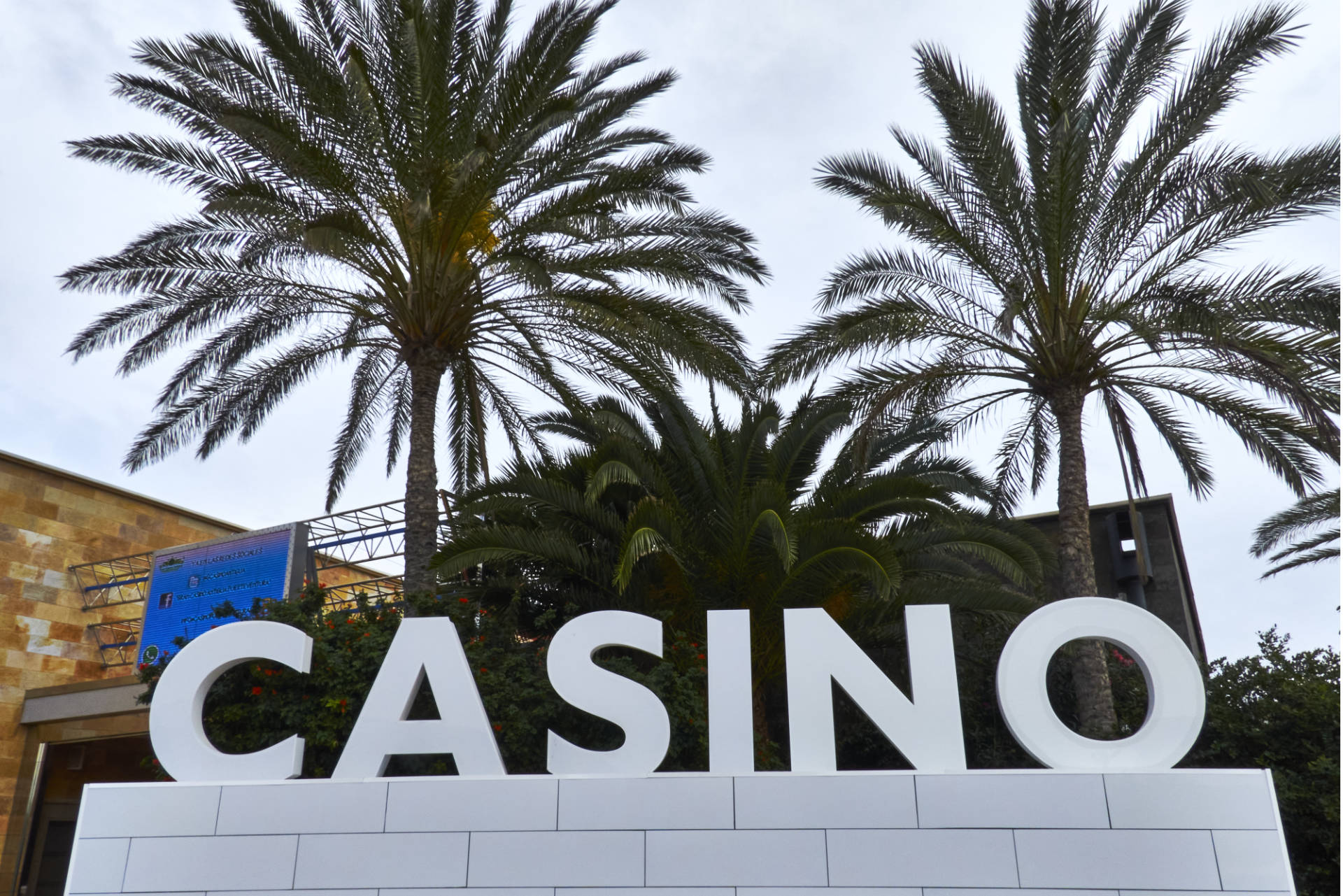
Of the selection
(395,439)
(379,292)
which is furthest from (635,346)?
(395,439)

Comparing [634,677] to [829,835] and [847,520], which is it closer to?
[847,520]

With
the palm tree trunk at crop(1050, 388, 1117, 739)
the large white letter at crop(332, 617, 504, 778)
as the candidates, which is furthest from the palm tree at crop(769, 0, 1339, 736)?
the large white letter at crop(332, 617, 504, 778)

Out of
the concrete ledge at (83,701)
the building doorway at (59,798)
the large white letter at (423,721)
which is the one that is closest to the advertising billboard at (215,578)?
the concrete ledge at (83,701)

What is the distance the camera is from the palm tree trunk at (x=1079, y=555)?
1262 cm

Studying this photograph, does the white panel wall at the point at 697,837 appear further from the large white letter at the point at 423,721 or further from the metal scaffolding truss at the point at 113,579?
the metal scaffolding truss at the point at 113,579

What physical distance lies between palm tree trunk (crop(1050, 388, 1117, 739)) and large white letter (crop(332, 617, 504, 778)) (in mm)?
7947

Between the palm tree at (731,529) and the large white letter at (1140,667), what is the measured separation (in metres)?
3.54

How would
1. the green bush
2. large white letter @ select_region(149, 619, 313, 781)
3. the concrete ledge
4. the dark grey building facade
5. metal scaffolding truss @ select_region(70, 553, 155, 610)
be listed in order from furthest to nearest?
metal scaffolding truss @ select_region(70, 553, 155, 610) < the dark grey building facade < the concrete ledge < the green bush < large white letter @ select_region(149, 619, 313, 781)

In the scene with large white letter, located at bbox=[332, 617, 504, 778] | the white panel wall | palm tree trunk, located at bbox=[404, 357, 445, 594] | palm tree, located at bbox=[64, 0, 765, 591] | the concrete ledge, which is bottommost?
→ the white panel wall

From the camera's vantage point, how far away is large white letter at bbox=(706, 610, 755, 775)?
8039mm

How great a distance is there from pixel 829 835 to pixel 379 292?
978 centimetres

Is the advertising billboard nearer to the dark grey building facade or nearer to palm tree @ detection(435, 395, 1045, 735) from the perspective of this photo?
palm tree @ detection(435, 395, 1045, 735)

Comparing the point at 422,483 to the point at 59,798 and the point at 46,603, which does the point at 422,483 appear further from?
the point at 59,798

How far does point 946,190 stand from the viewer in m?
14.1
